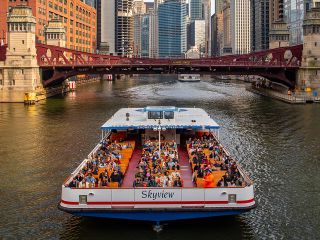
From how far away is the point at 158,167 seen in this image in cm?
3111

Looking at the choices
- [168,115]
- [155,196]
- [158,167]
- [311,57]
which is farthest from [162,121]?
[311,57]

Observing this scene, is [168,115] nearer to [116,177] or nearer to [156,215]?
[116,177]

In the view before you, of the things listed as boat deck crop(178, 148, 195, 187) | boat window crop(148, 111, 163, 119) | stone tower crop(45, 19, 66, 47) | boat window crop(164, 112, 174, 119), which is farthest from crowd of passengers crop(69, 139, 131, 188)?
stone tower crop(45, 19, 66, 47)

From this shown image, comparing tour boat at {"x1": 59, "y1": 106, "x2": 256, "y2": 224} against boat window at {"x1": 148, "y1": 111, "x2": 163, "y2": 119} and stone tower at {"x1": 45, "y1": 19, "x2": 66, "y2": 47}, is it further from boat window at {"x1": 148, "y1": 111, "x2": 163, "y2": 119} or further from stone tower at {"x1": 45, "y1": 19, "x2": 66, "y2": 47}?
stone tower at {"x1": 45, "y1": 19, "x2": 66, "y2": 47}

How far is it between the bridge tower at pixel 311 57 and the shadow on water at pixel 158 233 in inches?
3197

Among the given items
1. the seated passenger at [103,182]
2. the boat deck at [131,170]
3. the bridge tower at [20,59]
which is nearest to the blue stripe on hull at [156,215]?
the seated passenger at [103,182]

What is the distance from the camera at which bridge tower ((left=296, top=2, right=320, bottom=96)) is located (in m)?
106

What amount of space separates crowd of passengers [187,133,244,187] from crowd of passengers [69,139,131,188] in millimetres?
4802

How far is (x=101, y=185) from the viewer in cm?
2866

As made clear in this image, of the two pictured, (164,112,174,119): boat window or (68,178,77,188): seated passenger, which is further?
(164,112,174,119): boat window

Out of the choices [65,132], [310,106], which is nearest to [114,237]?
[65,132]

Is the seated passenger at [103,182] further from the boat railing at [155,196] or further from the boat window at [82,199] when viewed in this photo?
the boat window at [82,199]

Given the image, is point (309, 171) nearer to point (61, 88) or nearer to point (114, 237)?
point (114, 237)

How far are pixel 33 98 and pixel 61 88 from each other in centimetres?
3470
